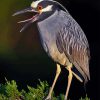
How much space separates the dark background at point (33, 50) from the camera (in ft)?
37.2

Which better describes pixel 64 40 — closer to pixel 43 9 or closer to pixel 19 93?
pixel 43 9

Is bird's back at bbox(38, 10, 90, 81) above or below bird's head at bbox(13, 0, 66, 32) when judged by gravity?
below


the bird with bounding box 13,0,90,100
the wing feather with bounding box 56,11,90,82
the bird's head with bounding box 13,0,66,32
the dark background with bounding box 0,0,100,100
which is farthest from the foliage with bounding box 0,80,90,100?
the dark background with bounding box 0,0,100,100

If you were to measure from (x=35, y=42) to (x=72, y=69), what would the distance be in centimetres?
500

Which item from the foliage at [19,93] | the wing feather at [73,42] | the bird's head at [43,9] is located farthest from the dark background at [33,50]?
the foliage at [19,93]

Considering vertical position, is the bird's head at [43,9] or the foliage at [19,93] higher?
the bird's head at [43,9]

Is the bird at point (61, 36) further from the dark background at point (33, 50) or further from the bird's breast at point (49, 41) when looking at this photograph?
the dark background at point (33, 50)

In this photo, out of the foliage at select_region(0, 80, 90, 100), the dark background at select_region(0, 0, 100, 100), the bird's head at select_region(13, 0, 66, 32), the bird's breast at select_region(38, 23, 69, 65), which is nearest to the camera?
the foliage at select_region(0, 80, 90, 100)

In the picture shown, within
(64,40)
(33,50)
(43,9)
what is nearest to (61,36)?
(64,40)

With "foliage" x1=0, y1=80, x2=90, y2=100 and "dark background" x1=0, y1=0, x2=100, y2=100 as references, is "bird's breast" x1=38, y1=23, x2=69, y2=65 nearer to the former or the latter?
"foliage" x1=0, y1=80, x2=90, y2=100

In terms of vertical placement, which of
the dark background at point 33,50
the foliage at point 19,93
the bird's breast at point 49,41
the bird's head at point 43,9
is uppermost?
the bird's head at point 43,9

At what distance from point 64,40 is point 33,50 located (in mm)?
5184

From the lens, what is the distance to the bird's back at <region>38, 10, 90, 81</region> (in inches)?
280

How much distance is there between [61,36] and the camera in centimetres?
716
